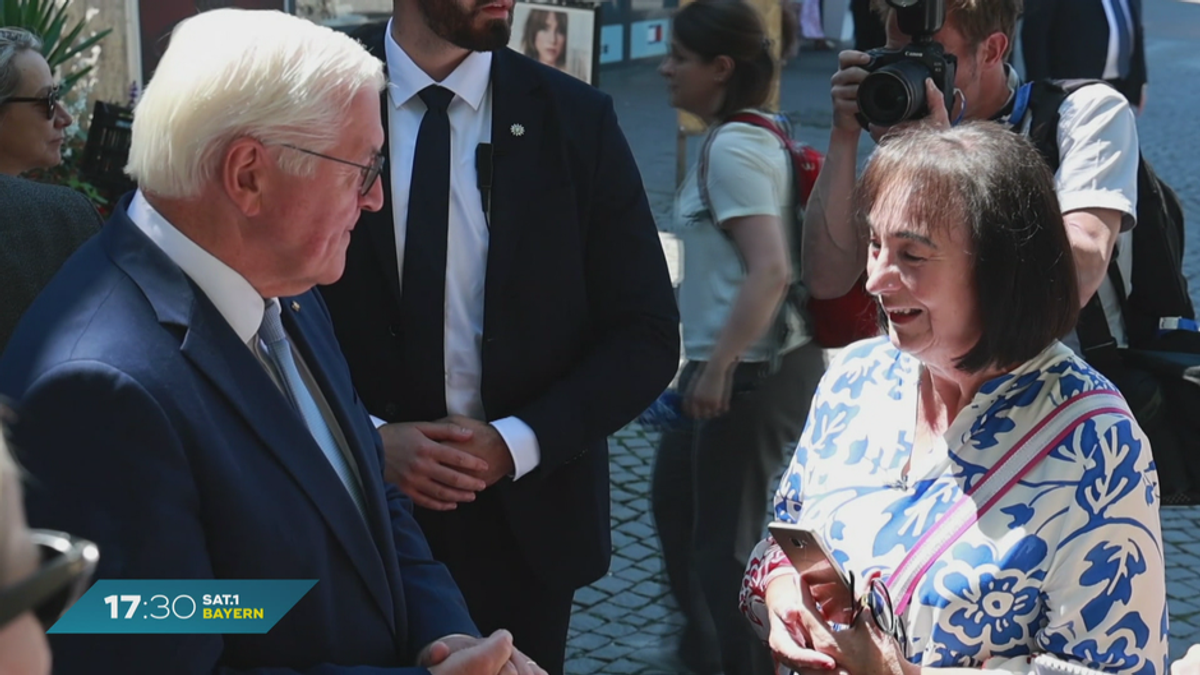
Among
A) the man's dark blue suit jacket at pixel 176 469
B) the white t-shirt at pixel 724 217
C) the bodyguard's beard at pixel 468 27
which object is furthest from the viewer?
the white t-shirt at pixel 724 217

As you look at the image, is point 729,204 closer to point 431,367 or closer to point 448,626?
point 431,367

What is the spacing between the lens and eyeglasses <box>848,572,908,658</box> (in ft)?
6.69

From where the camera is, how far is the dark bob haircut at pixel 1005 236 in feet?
6.83

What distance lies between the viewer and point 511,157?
8.72ft

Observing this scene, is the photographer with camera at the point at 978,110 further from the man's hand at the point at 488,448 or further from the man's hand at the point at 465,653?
the man's hand at the point at 465,653

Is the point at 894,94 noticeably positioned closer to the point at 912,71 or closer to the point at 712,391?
the point at 912,71

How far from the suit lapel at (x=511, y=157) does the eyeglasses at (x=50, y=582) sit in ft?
5.37

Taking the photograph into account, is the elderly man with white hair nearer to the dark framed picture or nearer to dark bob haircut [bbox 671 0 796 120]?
dark bob haircut [bbox 671 0 796 120]

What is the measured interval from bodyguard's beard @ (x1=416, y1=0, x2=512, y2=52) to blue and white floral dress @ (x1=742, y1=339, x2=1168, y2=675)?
1091 mm

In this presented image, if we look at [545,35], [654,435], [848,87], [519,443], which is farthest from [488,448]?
[545,35]

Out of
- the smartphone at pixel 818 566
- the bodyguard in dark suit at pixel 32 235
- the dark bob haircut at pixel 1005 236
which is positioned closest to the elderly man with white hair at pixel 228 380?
the smartphone at pixel 818 566

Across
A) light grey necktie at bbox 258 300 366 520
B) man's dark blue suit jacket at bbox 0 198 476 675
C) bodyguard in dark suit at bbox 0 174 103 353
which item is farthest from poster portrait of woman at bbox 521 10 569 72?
man's dark blue suit jacket at bbox 0 198 476 675

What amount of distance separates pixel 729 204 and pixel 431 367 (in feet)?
3.77

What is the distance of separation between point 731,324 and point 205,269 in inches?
77.4
